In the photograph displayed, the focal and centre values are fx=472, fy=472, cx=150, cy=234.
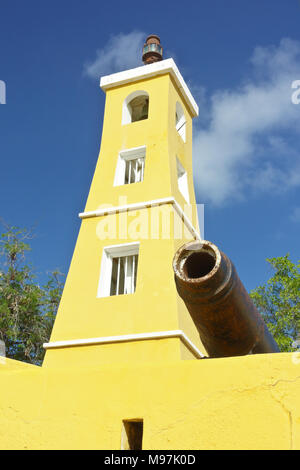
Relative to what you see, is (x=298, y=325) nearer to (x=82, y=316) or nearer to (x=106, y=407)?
(x=82, y=316)

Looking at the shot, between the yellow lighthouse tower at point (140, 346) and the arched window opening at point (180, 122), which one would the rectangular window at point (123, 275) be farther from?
the arched window opening at point (180, 122)

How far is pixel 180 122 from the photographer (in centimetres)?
1156

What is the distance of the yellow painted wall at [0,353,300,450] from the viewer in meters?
4.16

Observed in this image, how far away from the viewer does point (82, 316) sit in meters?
8.14

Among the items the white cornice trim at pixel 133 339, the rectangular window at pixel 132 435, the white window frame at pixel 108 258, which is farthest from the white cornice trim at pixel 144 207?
the rectangular window at pixel 132 435

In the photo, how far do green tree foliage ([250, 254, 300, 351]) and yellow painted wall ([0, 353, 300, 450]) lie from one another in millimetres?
13531

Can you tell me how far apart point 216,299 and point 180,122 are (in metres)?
8.07

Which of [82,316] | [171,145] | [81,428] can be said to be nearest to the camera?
[81,428]

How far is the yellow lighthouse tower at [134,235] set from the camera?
7625 mm

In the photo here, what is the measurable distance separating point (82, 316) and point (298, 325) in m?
12.3

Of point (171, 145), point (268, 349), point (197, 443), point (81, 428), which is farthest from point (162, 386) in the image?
point (171, 145)

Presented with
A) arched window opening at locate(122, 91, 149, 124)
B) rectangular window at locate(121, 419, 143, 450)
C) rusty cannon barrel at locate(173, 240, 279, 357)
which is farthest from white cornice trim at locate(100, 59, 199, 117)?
rectangular window at locate(121, 419, 143, 450)

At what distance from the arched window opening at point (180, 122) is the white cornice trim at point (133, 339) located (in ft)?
18.0

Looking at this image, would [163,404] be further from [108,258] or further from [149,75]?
[149,75]
